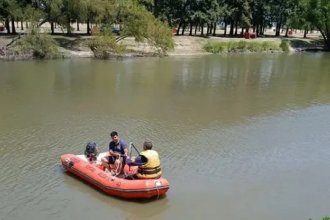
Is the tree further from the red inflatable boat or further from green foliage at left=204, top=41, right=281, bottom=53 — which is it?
the red inflatable boat

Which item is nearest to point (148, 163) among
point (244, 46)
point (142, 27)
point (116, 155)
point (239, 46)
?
point (116, 155)

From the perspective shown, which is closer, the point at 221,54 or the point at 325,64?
the point at 325,64

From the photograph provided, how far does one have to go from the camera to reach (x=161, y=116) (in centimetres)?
2145

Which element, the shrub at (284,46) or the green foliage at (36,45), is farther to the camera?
the shrub at (284,46)

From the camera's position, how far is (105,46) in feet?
147

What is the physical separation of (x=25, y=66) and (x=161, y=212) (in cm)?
2786

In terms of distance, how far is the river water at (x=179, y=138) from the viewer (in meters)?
12.3

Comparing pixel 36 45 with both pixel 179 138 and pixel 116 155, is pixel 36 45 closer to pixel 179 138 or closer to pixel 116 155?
pixel 179 138

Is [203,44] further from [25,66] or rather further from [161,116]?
[161,116]

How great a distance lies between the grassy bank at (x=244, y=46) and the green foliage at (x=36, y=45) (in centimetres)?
1889

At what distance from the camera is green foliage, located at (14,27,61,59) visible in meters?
42.0

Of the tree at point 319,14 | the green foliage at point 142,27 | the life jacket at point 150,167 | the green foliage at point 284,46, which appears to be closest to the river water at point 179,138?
the life jacket at point 150,167

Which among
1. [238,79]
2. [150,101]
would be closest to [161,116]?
[150,101]

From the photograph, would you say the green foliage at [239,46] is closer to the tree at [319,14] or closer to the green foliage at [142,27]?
the tree at [319,14]
